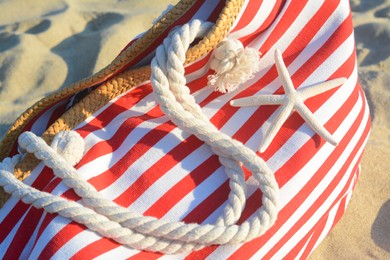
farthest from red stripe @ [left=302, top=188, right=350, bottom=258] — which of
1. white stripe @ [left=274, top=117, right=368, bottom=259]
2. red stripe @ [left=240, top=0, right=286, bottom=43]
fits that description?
red stripe @ [left=240, top=0, right=286, bottom=43]

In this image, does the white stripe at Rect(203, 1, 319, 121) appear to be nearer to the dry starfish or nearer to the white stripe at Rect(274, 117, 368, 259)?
the dry starfish

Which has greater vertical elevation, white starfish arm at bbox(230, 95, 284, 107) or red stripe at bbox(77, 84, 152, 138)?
red stripe at bbox(77, 84, 152, 138)

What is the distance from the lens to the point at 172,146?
120 centimetres

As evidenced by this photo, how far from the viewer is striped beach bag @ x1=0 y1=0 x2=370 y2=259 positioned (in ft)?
3.59

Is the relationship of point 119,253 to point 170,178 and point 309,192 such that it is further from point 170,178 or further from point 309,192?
point 309,192

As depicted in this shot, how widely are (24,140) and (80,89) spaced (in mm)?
187

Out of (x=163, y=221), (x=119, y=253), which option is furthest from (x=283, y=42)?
(x=119, y=253)

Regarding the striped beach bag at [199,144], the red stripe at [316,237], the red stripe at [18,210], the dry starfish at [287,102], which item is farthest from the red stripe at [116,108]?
the red stripe at [316,237]

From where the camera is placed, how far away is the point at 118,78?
1.29 meters

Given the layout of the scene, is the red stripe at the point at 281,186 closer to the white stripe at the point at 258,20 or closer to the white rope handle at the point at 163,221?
the white rope handle at the point at 163,221

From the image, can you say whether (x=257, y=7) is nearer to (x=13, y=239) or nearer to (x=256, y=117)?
(x=256, y=117)

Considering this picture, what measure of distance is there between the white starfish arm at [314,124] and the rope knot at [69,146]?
1.72ft

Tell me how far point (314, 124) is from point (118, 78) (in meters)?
0.50

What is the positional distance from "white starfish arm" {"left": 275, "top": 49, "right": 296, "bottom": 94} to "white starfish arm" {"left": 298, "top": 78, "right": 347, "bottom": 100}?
0.09ft
